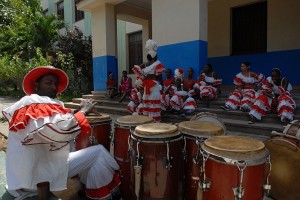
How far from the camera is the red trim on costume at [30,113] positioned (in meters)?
1.97

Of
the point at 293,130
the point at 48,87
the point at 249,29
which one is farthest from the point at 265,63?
the point at 48,87

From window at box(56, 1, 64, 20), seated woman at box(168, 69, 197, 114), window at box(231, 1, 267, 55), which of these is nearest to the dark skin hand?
seated woman at box(168, 69, 197, 114)

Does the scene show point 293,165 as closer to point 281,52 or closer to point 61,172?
point 61,172

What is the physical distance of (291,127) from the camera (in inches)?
115

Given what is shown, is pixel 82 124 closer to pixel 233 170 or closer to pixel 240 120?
pixel 233 170

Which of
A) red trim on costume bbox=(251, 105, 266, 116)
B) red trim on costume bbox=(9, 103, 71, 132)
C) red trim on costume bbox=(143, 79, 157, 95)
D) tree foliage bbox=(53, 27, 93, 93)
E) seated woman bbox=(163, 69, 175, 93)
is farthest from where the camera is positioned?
tree foliage bbox=(53, 27, 93, 93)

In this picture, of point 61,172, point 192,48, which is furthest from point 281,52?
point 61,172

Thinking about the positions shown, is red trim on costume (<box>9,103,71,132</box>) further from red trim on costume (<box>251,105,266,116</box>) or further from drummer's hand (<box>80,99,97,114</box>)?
red trim on costume (<box>251,105,266,116</box>)

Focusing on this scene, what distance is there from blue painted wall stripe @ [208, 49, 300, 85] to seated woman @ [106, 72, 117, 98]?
3.78 metres

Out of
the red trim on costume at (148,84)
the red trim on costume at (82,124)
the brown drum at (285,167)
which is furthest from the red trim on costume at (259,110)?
the red trim on costume at (82,124)

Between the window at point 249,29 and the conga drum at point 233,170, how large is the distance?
303 inches

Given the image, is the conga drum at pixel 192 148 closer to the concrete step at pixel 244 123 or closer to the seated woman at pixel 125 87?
the concrete step at pixel 244 123

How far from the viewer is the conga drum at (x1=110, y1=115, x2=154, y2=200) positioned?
294 centimetres

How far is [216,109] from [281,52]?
3.63 metres
